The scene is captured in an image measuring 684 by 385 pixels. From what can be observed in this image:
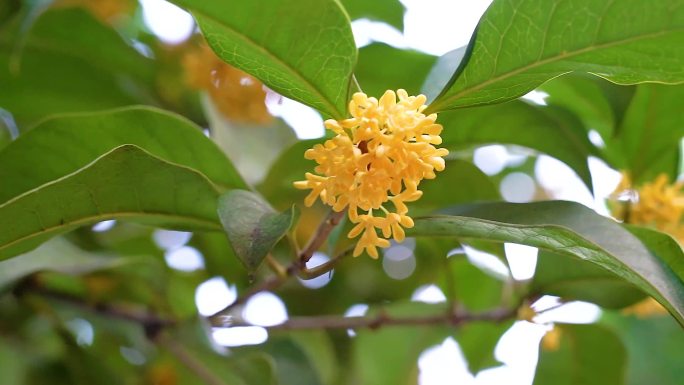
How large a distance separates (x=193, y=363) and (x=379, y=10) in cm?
61

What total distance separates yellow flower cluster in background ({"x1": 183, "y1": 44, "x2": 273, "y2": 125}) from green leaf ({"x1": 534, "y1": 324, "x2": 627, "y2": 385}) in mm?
642

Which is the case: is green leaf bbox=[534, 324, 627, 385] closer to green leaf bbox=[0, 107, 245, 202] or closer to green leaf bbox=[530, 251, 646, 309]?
green leaf bbox=[530, 251, 646, 309]

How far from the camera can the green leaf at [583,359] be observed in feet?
4.20

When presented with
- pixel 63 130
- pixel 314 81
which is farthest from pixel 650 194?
pixel 63 130

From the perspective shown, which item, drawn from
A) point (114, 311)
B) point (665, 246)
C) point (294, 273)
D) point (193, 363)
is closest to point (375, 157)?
point (294, 273)

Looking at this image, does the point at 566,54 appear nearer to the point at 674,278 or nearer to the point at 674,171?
the point at 674,278

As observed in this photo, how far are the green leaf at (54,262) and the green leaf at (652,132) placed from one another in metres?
0.78

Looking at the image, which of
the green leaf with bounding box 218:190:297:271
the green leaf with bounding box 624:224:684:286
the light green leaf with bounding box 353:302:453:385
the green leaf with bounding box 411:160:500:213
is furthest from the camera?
the light green leaf with bounding box 353:302:453:385

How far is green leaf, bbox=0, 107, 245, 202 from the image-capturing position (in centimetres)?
88

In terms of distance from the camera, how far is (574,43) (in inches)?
30.0

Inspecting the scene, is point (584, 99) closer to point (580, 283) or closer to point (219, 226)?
point (580, 283)

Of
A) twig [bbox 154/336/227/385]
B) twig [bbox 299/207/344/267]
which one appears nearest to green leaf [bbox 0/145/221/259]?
twig [bbox 299/207/344/267]

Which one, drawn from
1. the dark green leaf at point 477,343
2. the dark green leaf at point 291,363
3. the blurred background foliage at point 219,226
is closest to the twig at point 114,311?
the blurred background foliage at point 219,226

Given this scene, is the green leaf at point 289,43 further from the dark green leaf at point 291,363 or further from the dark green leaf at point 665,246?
the dark green leaf at point 291,363
